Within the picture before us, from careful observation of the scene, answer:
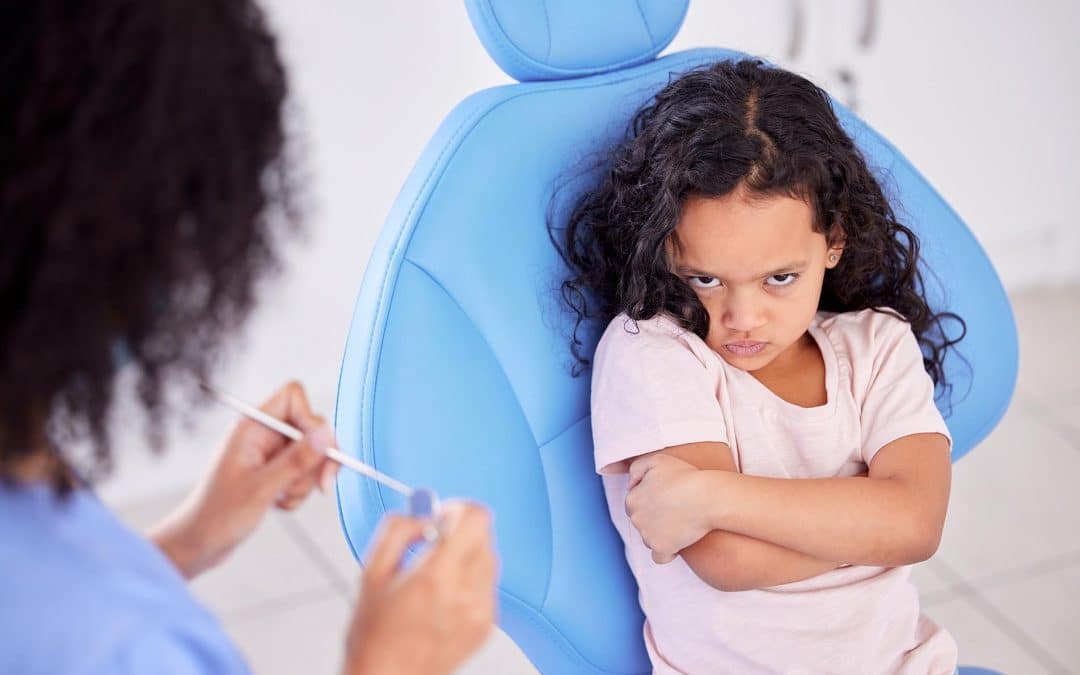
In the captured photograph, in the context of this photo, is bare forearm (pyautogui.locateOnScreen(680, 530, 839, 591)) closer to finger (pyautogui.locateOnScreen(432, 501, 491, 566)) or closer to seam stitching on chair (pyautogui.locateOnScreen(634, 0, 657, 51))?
finger (pyautogui.locateOnScreen(432, 501, 491, 566))

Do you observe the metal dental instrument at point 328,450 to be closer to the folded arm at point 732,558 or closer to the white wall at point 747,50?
the folded arm at point 732,558

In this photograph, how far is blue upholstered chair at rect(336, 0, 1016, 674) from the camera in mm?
1009

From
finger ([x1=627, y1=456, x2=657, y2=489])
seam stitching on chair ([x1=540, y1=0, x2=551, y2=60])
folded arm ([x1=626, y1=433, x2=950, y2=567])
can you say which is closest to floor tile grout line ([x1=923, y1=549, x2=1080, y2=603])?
folded arm ([x1=626, y1=433, x2=950, y2=567])

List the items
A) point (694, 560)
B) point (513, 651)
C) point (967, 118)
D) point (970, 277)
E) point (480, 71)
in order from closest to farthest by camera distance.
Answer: point (694, 560) < point (970, 277) < point (513, 651) < point (480, 71) < point (967, 118)

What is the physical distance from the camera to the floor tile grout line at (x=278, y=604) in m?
1.92

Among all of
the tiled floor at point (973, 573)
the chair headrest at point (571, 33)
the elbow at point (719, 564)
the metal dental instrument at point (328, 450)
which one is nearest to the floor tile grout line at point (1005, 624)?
the tiled floor at point (973, 573)

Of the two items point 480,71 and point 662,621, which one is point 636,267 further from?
point 480,71

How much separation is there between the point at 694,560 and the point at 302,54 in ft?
4.07

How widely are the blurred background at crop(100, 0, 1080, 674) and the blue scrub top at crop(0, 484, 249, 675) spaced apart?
1.07 metres

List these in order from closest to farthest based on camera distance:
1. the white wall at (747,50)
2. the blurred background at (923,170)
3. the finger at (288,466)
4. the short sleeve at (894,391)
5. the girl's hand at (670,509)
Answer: the finger at (288,466) → the girl's hand at (670,509) → the short sleeve at (894,391) → the blurred background at (923,170) → the white wall at (747,50)

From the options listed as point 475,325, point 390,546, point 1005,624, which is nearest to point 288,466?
point 390,546

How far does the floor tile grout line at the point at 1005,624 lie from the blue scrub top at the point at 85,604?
1.46 m

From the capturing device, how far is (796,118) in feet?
3.61

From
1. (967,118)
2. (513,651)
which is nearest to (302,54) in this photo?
(513,651)
